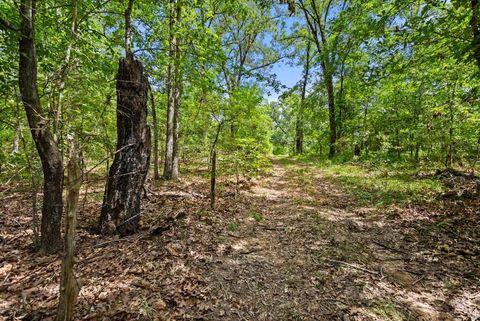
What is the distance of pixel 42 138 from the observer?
296cm

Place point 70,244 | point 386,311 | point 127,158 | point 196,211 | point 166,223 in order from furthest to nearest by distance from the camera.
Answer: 1. point 196,211
2. point 166,223
3. point 127,158
4. point 386,311
5. point 70,244

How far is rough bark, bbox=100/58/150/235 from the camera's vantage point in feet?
12.2

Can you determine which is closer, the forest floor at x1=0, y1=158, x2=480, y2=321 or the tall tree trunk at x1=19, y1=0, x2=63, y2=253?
the forest floor at x1=0, y1=158, x2=480, y2=321

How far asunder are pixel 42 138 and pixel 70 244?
1.92 meters

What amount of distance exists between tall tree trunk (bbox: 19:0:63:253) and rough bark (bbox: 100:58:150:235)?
0.65 meters

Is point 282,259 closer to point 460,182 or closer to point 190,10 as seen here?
point 460,182

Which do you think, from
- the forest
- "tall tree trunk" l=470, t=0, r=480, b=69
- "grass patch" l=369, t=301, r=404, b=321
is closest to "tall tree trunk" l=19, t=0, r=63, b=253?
the forest

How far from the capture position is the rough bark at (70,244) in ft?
5.71

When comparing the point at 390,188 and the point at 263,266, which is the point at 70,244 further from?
the point at 390,188

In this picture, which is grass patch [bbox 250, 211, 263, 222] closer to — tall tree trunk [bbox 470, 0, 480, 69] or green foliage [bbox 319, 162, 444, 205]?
green foliage [bbox 319, 162, 444, 205]

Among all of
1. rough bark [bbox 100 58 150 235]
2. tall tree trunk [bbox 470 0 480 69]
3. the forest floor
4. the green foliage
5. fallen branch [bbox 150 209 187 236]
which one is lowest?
the forest floor

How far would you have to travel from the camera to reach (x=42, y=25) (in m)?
3.62

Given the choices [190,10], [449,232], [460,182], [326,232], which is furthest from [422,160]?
[190,10]

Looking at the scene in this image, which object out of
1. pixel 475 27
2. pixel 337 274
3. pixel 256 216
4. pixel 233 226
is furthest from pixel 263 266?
pixel 475 27
